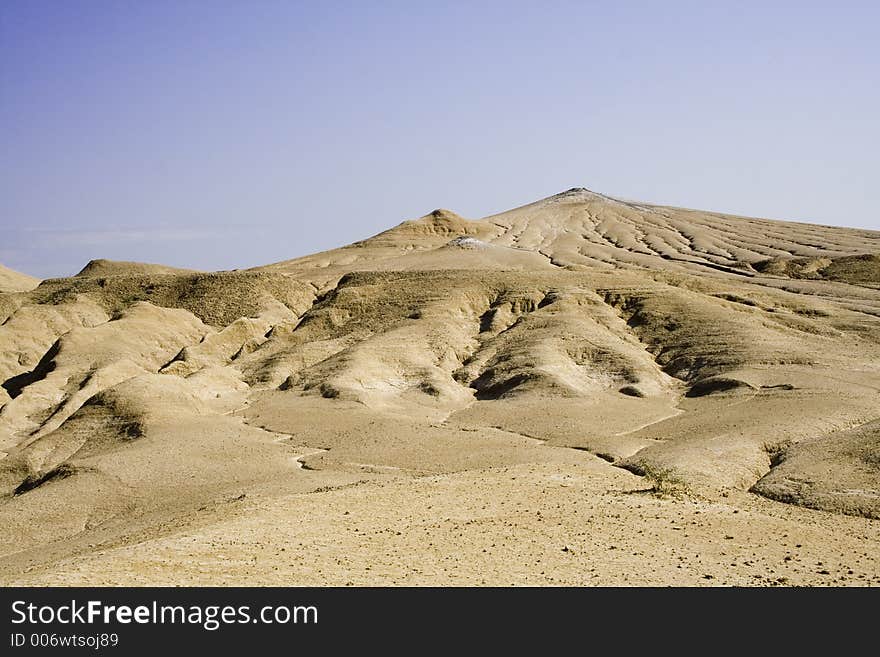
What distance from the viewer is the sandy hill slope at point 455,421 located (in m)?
16.4

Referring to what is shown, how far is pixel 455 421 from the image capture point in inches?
1325

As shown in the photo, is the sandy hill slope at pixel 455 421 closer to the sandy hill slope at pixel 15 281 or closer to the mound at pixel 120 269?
the mound at pixel 120 269

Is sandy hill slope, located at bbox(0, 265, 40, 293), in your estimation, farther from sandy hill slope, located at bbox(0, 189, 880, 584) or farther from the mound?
sandy hill slope, located at bbox(0, 189, 880, 584)

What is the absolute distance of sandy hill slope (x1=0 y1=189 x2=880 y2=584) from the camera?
53.7 ft

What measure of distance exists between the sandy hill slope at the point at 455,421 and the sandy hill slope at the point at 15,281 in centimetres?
2142

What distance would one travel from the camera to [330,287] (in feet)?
195

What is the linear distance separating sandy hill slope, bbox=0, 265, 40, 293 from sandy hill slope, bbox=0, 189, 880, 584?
70.3 ft

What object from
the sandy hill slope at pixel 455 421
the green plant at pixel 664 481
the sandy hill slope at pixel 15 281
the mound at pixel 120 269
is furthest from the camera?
the sandy hill slope at pixel 15 281

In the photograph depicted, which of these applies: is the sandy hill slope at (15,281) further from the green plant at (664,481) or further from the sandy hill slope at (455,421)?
the green plant at (664,481)

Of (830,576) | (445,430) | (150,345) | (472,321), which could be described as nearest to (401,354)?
(472,321)

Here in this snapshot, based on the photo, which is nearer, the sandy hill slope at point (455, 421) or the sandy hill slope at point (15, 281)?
the sandy hill slope at point (455, 421)

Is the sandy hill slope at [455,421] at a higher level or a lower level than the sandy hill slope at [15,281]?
lower

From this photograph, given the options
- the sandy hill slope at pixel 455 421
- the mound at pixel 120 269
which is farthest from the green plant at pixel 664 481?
the mound at pixel 120 269

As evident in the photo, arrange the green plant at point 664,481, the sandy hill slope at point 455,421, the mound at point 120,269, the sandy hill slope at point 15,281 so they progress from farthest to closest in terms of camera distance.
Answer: the sandy hill slope at point 15,281
the mound at point 120,269
the green plant at point 664,481
the sandy hill slope at point 455,421
